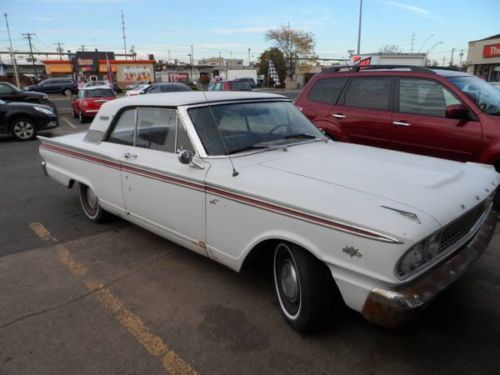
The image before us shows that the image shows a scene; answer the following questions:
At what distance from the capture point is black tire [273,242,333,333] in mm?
2627

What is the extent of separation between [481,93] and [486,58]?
35.9m

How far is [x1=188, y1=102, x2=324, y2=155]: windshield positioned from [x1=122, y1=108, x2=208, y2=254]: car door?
0.20 m

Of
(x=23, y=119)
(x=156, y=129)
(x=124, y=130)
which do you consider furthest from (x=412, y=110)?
(x=23, y=119)

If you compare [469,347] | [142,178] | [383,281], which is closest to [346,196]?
[383,281]

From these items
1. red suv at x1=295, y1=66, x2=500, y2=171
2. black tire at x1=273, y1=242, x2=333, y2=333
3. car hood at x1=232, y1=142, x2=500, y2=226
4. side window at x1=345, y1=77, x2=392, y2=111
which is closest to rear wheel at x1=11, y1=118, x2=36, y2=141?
red suv at x1=295, y1=66, x2=500, y2=171

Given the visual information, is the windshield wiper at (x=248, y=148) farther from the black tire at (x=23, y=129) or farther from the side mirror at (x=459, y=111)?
the black tire at (x=23, y=129)

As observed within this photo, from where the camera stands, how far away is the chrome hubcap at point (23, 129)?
12.0 metres

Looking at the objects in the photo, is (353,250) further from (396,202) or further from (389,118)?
(389,118)

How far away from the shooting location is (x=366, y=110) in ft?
19.4

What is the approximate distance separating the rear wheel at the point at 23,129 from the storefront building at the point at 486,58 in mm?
34030

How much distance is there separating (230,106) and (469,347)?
8.74 feet

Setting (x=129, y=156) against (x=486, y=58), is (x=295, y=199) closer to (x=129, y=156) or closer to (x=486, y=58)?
(x=129, y=156)

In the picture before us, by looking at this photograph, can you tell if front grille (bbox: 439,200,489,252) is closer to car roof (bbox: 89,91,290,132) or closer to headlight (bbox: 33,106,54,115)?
car roof (bbox: 89,91,290,132)

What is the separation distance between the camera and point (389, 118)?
5629 millimetres
